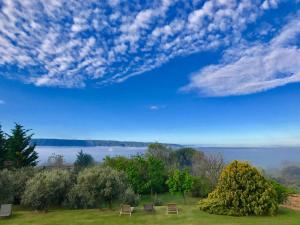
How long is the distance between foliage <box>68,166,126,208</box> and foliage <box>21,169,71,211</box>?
1.77 meters

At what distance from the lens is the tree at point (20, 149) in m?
42.2

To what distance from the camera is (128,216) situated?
2203 centimetres

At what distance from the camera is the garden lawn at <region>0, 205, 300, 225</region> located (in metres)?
19.8

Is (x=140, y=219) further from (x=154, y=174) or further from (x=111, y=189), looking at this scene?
(x=154, y=174)

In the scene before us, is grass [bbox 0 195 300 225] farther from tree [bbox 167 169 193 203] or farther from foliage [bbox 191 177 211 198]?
foliage [bbox 191 177 211 198]

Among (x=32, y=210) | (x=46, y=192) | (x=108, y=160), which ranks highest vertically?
(x=108, y=160)

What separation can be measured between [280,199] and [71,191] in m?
18.8

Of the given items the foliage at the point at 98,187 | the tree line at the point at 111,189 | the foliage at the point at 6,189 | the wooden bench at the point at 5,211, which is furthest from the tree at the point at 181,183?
the wooden bench at the point at 5,211

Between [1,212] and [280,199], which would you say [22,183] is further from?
[280,199]

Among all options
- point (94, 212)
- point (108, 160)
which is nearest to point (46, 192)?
point (94, 212)

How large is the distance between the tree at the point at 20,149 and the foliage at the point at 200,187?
2356 centimetres

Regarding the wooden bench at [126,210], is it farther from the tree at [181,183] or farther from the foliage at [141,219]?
the tree at [181,183]

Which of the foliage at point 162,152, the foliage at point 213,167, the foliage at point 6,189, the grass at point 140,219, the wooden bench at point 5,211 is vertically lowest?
the grass at point 140,219

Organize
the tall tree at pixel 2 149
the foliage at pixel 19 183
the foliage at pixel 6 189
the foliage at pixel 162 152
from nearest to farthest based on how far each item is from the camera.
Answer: the foliage at pixel 6 189 < the foliage at pixel 19 183 < the tall tree at pixel 2 149 < the foliage at pixel 162 152
